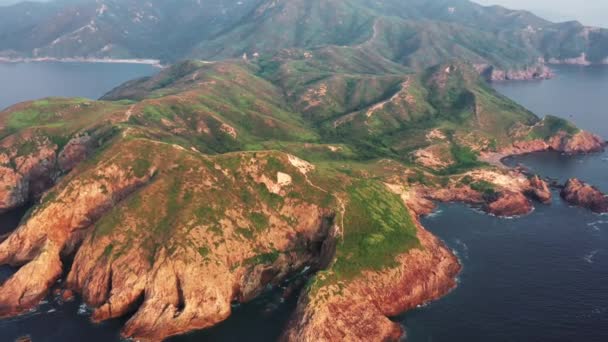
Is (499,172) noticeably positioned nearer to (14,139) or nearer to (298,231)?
(298,231)

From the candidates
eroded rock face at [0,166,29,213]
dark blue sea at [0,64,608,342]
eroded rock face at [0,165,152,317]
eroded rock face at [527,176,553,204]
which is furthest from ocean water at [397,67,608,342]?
eroded rock face at [0,166,29,213]

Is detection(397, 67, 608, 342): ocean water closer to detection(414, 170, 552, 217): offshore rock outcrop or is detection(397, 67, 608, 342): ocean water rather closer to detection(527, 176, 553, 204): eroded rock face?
detection(414, 170, 552, 217): offshore rock outcrop

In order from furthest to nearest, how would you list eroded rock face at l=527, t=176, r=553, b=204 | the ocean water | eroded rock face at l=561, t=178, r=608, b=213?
1. eroded rock face at l=527, t=176, r=553, b=204
2. eroded rock face at l=561, t=178, r=608, b=213
3. the ocean water

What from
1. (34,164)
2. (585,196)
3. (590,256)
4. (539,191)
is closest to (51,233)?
(34,164)

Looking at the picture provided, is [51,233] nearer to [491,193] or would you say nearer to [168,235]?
[168,235]

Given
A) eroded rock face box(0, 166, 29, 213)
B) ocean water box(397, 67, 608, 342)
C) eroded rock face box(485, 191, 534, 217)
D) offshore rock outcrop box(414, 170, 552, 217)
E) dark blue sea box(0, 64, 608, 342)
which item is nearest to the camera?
dark blue sea box(0, 64, 608, 342)
